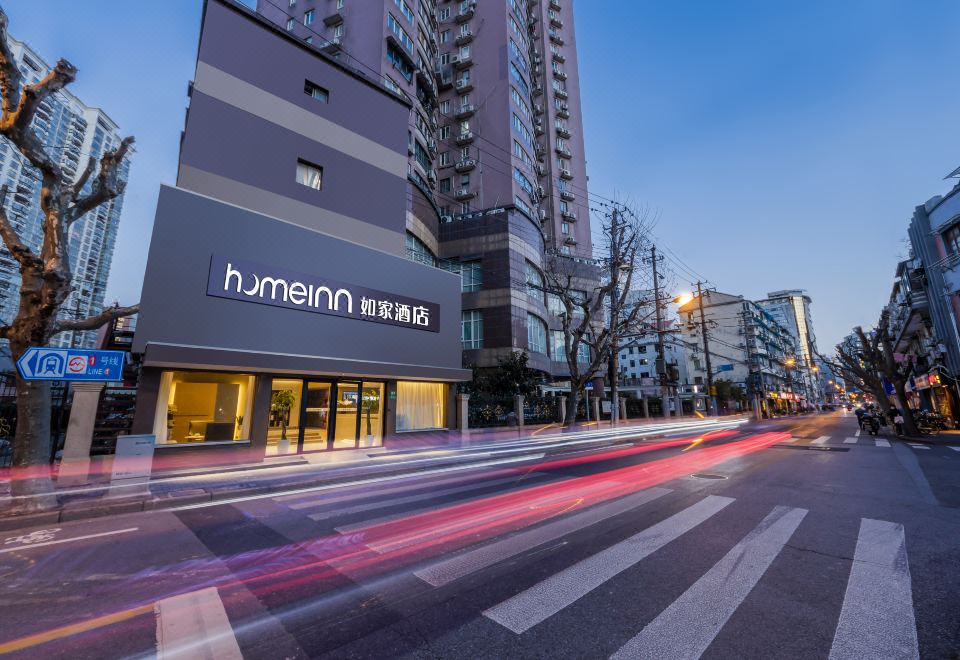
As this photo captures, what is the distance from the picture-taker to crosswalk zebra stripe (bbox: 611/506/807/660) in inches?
112

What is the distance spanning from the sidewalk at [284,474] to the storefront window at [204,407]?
1.48 metres

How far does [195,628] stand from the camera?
3.22m

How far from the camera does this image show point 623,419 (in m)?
30.8

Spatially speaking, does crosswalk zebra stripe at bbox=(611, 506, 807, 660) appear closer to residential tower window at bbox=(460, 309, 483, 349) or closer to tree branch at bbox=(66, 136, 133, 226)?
tree branch at bbox=(66, 136, 133, 226)

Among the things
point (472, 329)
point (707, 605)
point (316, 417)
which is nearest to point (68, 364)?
point (316, 417)

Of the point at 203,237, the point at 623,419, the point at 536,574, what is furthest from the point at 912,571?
the point at 623,419

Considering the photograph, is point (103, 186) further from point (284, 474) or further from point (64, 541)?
point (284, 474)

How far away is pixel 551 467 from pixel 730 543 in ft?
21.3

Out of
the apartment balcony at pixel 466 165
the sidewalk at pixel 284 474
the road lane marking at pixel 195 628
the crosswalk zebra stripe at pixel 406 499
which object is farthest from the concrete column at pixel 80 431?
the apartment balcony at pixel 466 165

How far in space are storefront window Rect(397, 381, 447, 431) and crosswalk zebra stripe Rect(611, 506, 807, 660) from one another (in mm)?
14647

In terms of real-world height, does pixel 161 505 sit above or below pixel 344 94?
below

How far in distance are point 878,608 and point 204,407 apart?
16.1 metres

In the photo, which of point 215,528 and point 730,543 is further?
point 215,528

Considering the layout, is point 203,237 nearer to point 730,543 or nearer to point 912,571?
point 730,543
